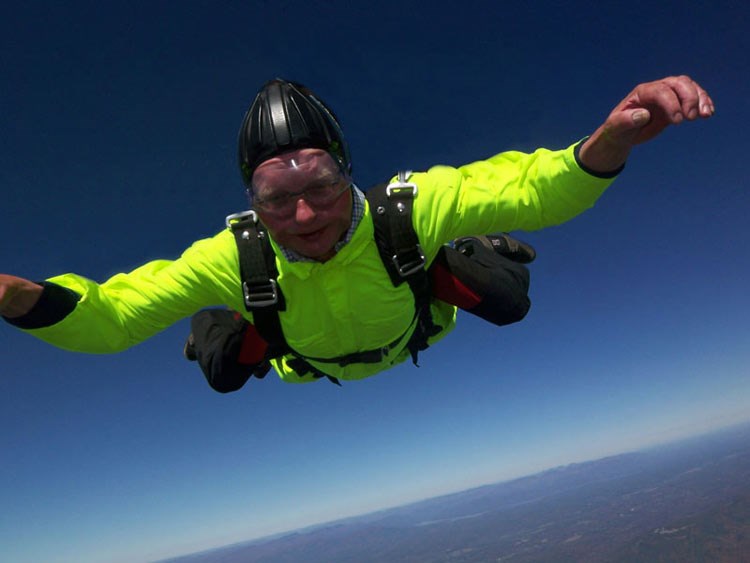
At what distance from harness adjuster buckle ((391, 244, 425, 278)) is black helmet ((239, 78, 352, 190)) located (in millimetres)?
599

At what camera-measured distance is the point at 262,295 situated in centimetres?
231

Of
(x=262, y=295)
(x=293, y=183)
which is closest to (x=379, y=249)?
(x=293, y=183)

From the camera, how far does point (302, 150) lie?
2357 millimetres

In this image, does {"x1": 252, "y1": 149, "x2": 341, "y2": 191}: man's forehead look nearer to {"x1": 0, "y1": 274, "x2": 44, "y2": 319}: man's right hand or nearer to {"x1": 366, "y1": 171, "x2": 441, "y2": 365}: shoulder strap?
{"x1": 366, "y1": 171, "x2": 441, "y2": 365}: shoulder strap

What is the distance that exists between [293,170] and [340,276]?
60 cm

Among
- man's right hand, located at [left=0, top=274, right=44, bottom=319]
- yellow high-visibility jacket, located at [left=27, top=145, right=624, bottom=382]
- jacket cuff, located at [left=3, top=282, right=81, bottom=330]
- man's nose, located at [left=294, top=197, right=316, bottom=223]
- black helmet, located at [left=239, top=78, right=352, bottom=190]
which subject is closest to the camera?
man's right hand, located at [left=0, top=274, right=44, bottom=319]

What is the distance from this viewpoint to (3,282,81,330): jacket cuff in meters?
1.92

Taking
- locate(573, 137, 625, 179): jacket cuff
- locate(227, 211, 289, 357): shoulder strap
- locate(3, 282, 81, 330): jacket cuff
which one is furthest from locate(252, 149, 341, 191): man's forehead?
locate(573, 137, 625, 179): jacket cuff

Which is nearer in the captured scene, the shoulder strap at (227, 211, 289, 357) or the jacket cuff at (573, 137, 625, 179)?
the jacket cuff at (573, 137, 625, 179)

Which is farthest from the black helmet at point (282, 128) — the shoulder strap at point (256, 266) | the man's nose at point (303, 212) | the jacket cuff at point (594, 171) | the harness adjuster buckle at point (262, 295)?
the jacket cuff at point (594, 171)

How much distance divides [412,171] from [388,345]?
3.66 ft

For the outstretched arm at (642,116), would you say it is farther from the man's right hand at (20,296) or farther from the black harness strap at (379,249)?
the man's right hand at (20,296)

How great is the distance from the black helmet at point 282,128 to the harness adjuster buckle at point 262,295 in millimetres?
569

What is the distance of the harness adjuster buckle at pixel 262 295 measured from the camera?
2303mm
